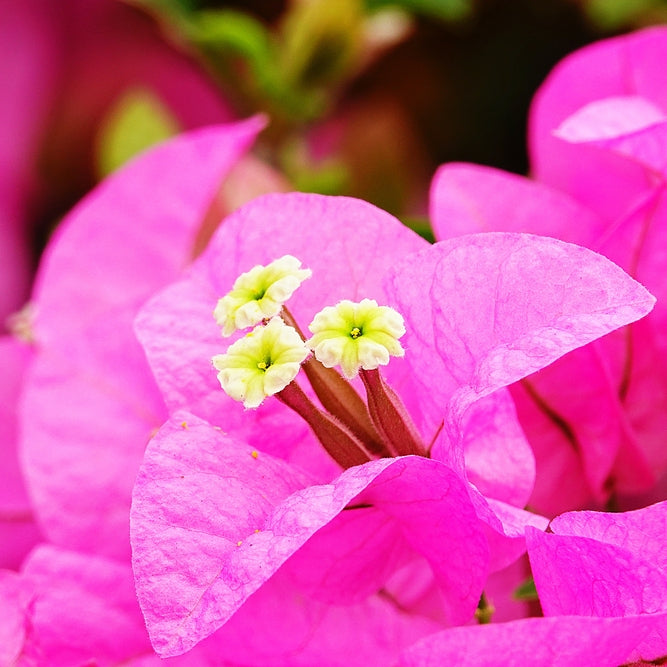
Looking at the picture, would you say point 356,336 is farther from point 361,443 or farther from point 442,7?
point 442,7

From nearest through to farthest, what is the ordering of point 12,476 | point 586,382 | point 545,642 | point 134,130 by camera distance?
1. point 545,642
2. point 586,382
3. point 12,476
4. point 134,130

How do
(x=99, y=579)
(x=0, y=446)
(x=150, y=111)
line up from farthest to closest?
(x=150, y=111) → (x=0, y=446) → (x=99, y=579)

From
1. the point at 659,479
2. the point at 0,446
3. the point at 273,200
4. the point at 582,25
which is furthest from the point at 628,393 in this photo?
the point at 582,25

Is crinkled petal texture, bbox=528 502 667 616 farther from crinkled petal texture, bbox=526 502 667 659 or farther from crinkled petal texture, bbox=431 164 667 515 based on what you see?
crinkled petal texture, bbox=431 164 667 515

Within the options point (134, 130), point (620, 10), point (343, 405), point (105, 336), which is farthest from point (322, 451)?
point (620, 10)

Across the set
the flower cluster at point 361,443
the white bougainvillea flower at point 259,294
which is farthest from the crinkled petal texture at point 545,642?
the white bougainvillea flower at point 259,294

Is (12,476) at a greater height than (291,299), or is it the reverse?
(291,299)

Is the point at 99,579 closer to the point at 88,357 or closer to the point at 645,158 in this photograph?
the point at 88,357

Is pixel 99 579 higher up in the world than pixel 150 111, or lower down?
lower down
